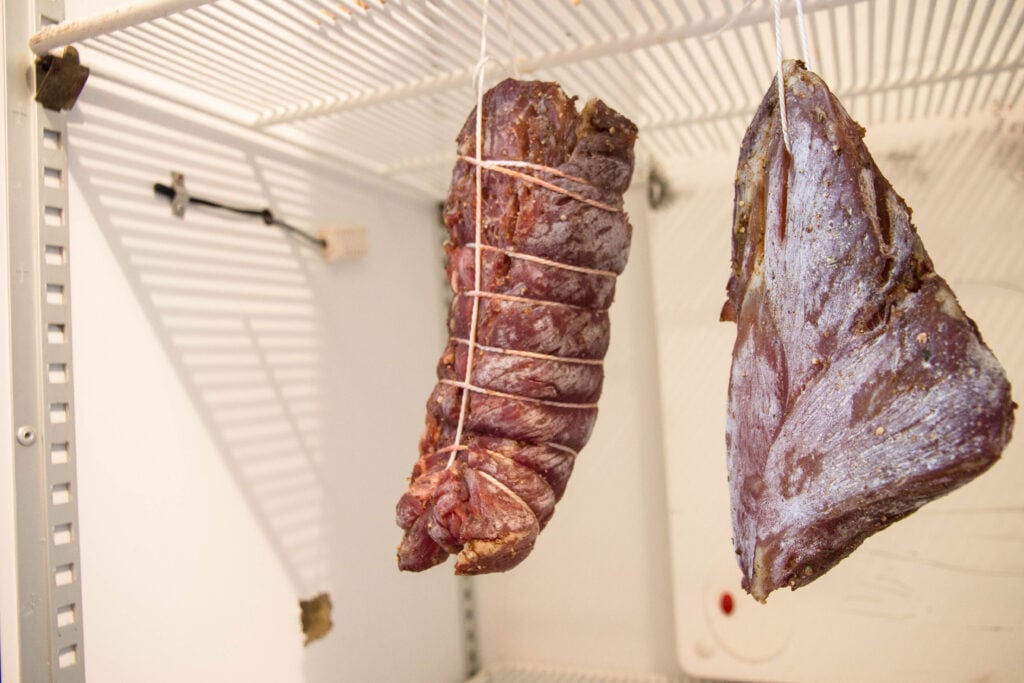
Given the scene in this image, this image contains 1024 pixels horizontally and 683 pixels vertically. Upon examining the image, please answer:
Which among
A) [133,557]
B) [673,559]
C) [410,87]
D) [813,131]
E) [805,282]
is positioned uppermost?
[410,87]

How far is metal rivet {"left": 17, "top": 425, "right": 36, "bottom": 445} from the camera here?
84cm

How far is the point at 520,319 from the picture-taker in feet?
2.84

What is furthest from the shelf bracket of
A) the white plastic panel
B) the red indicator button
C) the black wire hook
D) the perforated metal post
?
the red indicator button

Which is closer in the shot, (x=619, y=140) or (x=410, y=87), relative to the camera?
(x=619, y=140)

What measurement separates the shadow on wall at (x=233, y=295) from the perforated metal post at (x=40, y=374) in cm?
7

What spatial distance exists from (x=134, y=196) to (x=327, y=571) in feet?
2.30

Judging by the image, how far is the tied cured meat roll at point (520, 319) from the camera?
2.83 ft

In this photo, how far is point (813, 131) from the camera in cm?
72

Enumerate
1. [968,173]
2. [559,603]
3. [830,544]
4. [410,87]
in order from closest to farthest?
[830,544] → [410,87] → [968,173] → [559,603]

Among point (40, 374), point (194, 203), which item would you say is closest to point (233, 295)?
point (194, 203)

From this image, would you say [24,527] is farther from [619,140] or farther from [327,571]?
[619,140]

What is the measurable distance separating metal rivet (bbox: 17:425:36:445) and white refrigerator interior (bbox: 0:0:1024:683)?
0.10 feet

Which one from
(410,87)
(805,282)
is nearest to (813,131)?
(805,282)

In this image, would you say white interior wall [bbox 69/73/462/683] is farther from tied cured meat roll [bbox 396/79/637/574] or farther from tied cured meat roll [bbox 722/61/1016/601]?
tied cured meat roll [bbox 722/61/1016/601]
